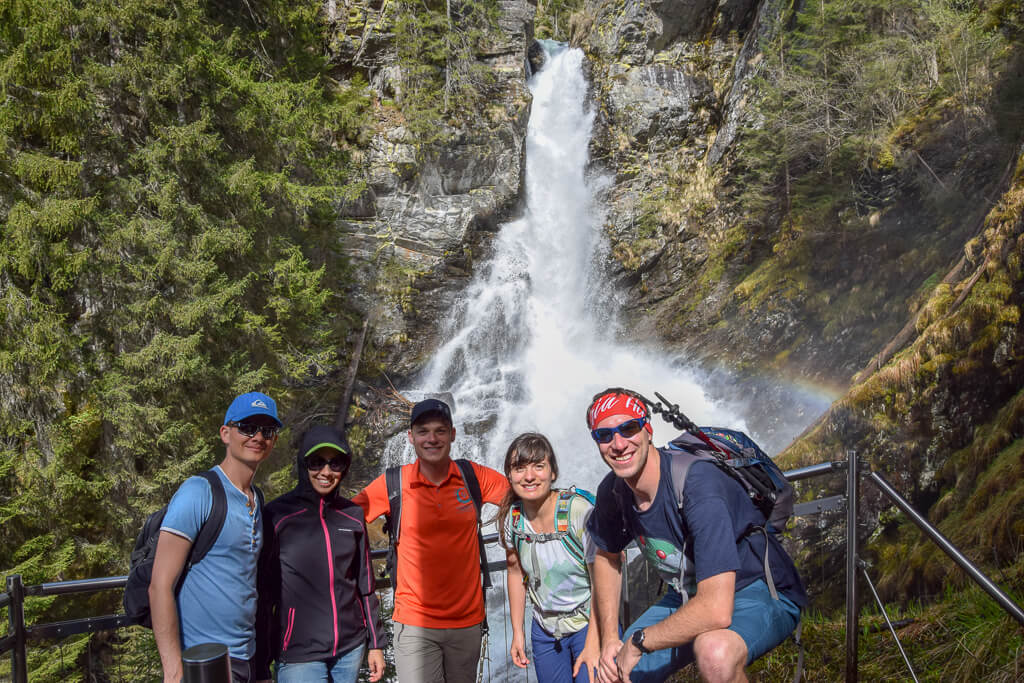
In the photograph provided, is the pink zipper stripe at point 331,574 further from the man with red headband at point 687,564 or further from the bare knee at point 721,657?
the bare knee at point 721,657

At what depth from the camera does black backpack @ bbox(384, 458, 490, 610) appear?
116 inches

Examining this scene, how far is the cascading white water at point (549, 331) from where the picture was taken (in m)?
15.1

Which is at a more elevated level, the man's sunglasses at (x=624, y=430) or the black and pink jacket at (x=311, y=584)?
the man's sunglasses at (x=624, y=430)

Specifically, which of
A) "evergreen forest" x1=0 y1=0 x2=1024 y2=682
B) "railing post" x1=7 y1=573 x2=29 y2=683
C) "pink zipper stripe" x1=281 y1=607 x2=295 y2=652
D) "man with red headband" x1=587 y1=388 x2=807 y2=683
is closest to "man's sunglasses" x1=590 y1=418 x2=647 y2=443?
"man with red headband" x1=587 y1=388 x2=807 y2=683

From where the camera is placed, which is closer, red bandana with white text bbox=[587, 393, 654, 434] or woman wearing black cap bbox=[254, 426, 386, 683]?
red bandana with white text bbox=[587, 393, 654, 434]

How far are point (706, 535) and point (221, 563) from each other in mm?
1750

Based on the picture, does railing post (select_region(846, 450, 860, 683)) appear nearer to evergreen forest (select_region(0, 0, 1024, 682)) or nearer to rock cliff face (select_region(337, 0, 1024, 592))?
evergreen forest (select_region(0, 0, 1024, 682))

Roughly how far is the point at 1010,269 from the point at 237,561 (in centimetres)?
867

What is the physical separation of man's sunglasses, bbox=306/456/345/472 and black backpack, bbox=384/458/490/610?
24 cm

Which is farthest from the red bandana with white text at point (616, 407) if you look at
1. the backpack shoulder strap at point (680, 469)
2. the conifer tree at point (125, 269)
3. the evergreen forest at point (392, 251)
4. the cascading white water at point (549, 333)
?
the cascading white water at point (549, 333)

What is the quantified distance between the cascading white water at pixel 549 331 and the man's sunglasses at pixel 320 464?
440 inches

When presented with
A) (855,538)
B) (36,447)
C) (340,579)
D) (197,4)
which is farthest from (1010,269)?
(197,4)

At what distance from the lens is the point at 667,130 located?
18625 mm

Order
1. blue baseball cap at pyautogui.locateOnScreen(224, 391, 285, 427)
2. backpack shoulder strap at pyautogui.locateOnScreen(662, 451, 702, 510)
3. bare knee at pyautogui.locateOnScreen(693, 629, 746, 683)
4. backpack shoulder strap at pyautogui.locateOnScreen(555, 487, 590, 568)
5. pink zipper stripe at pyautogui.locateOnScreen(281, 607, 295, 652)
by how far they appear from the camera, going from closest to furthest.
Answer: bare knee at pyautogui.locateOnScreen(693, 629, 746, 683), backpack shoulder strap at pyautogui.locateOnScreen(662, 451, 702, 510), blue baseball cap at pyautogui.locateOnScreen(224, 391, 285, 427), pink zipper stripe at pyautogui.locateOnScreen(281, 607, 295, 652), backpack shoulder strap at pyautogui.locateOnScreen(555, 487, 590, 568)
